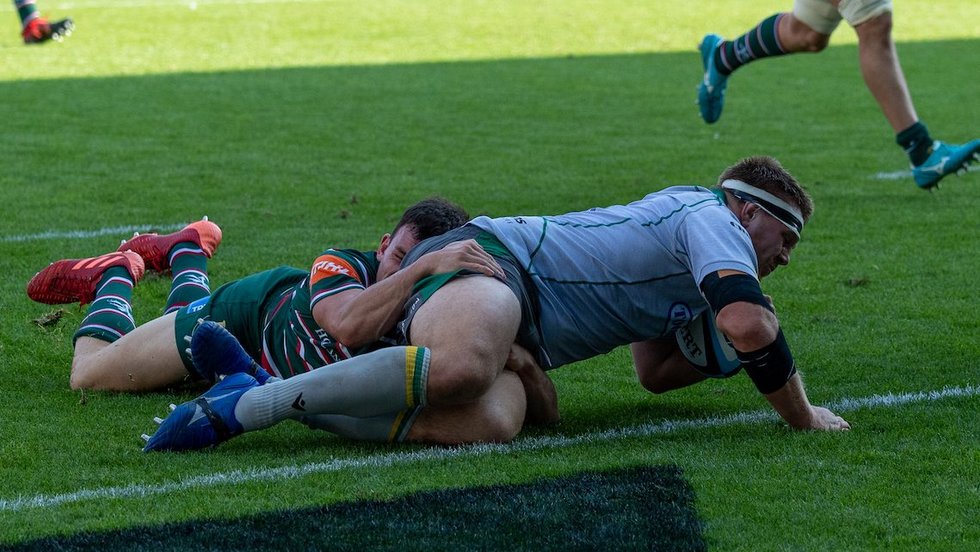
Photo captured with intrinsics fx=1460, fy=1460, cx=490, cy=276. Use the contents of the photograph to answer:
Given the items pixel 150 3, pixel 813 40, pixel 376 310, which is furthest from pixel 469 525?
pixel 150 3

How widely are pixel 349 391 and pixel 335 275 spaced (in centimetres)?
58

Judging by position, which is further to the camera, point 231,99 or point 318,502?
point 231,99

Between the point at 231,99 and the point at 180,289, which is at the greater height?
the point at 180,289

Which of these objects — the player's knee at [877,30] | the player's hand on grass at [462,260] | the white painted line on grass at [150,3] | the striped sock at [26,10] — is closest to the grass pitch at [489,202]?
the player's hand on grass at [462,260]

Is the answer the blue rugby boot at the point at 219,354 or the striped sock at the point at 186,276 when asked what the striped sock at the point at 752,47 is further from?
the blue rugby boot at the point at 219,354

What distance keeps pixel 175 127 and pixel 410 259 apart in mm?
7180

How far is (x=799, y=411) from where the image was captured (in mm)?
4414

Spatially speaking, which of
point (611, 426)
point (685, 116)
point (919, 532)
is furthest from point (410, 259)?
point (685, 116)

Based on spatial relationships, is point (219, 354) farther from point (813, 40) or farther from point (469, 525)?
point (813, 40)

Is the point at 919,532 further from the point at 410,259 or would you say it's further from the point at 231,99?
the point at 231,99

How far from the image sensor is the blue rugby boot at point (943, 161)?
7422 millimetres

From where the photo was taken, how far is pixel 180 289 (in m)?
5.63

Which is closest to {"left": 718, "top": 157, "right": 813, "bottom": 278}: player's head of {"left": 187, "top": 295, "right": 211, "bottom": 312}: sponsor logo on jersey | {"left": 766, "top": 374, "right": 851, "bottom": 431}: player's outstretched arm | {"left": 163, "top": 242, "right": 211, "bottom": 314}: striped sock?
{"left": 766, "top": 374, "right": 851, "bottom": 431}: player's outstretched arm

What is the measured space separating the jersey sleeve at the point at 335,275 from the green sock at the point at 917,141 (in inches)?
154
